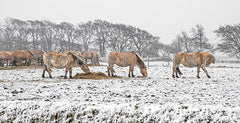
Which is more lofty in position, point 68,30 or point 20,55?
point 68,30

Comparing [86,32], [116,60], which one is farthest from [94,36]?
[116,60]

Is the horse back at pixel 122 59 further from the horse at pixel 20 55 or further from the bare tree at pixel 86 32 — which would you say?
the bare tree at pixel 86 32

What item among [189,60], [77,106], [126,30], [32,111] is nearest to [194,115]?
[77,106]

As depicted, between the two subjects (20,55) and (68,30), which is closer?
(20,55)

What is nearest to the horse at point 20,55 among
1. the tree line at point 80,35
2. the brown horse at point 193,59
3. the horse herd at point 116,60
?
the horse herd at point 116,60

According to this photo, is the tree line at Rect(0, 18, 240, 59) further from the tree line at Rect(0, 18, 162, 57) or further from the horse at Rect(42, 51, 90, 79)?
the horse at Rect(42, 51, 90, 79)

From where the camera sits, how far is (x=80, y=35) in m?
53.2

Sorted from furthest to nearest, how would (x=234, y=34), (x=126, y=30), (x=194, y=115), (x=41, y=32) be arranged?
1. (x=41, y=32)
2. (x=126, y=30)
3. (x=234, y=34)
4. (x=194, y=115)

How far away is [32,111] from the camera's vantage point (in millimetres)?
4676

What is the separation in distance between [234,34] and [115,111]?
41.0 m

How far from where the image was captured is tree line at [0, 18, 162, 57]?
49.3 metres

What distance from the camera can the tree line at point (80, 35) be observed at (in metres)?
49.3

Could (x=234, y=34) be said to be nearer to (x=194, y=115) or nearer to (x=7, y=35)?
(x=194, y=115)

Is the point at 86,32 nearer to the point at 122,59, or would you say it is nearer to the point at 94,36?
the point at 94,36
